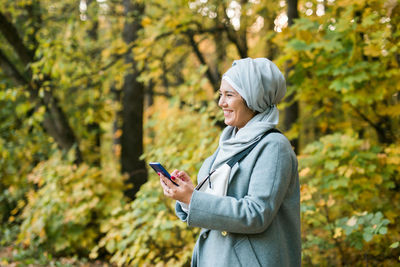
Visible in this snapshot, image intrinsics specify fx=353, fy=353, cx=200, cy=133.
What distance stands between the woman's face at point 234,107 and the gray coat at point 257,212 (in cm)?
18

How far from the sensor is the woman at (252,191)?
1465 millimetres

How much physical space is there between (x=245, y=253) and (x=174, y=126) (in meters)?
2.81

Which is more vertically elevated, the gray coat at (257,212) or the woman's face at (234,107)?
the woman's face at (234,107)

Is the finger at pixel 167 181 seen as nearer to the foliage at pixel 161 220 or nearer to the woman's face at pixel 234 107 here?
the woman's face at pixel 234 107

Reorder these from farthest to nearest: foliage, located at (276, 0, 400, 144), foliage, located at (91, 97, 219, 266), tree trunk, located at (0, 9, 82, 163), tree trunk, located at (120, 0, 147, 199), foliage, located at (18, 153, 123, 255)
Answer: tree trunk, located at (120, 0, 147, 199) → tree trunk, located at (0, 9, 82, 163) → foliage, located at (18, 153, 123, 255) → foliage, located at (91, 97, 219, 266) → foliage, located at (276, 0, 400, 144)

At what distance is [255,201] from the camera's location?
146 centimetres

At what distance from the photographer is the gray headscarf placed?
155 cm

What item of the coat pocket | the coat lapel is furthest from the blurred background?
the coat lapel

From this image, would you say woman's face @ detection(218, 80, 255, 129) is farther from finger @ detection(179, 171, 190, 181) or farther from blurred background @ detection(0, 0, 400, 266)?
blurred background @ detection(0, 0, 400, 266)

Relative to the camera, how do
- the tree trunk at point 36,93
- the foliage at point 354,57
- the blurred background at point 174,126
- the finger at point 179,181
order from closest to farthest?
the finger at point 179,181 → the foliage at point 354,57 → the blurred background at point 174,126 → the tree trunk at point 36,93

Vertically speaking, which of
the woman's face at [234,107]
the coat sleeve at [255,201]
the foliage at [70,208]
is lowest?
the foliage at [70,208]

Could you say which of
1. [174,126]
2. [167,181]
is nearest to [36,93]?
[174,126]

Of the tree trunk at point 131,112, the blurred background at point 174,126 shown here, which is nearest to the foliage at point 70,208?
the blurred background at point 174,126

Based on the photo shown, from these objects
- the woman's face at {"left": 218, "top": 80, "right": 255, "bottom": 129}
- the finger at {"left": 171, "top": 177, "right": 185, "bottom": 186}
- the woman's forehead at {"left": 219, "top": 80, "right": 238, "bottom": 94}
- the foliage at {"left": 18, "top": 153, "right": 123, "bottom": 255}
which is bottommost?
the foliage at {"left": 18, "top": 153, "right": 123, "bottom": 255}
